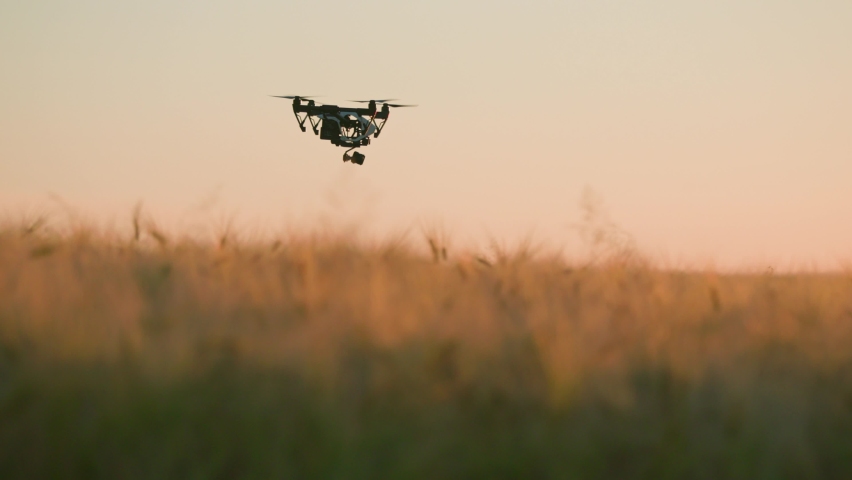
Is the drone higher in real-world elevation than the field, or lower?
higher

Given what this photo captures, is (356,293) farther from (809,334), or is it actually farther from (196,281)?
(809,334)

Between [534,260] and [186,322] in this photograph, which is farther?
[534,260]

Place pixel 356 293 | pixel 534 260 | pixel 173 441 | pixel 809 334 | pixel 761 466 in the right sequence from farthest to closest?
pixel 534 260 < pixel 809 334 < pixel 356 293 < pixel 761 466 < pixel 173 441

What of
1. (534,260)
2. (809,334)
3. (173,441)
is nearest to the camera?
(173,441)

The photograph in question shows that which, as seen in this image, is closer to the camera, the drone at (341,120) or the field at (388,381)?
the field at (388,381)

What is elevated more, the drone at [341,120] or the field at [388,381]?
the drone at [341,120]

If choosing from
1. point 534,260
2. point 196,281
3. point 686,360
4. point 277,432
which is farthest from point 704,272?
point 277,432

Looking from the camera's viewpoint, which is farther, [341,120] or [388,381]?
[341,120]

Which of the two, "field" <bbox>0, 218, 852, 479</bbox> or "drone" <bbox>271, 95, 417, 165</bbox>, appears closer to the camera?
"field" <bbox>0, 218, 852, 479</bbox>
